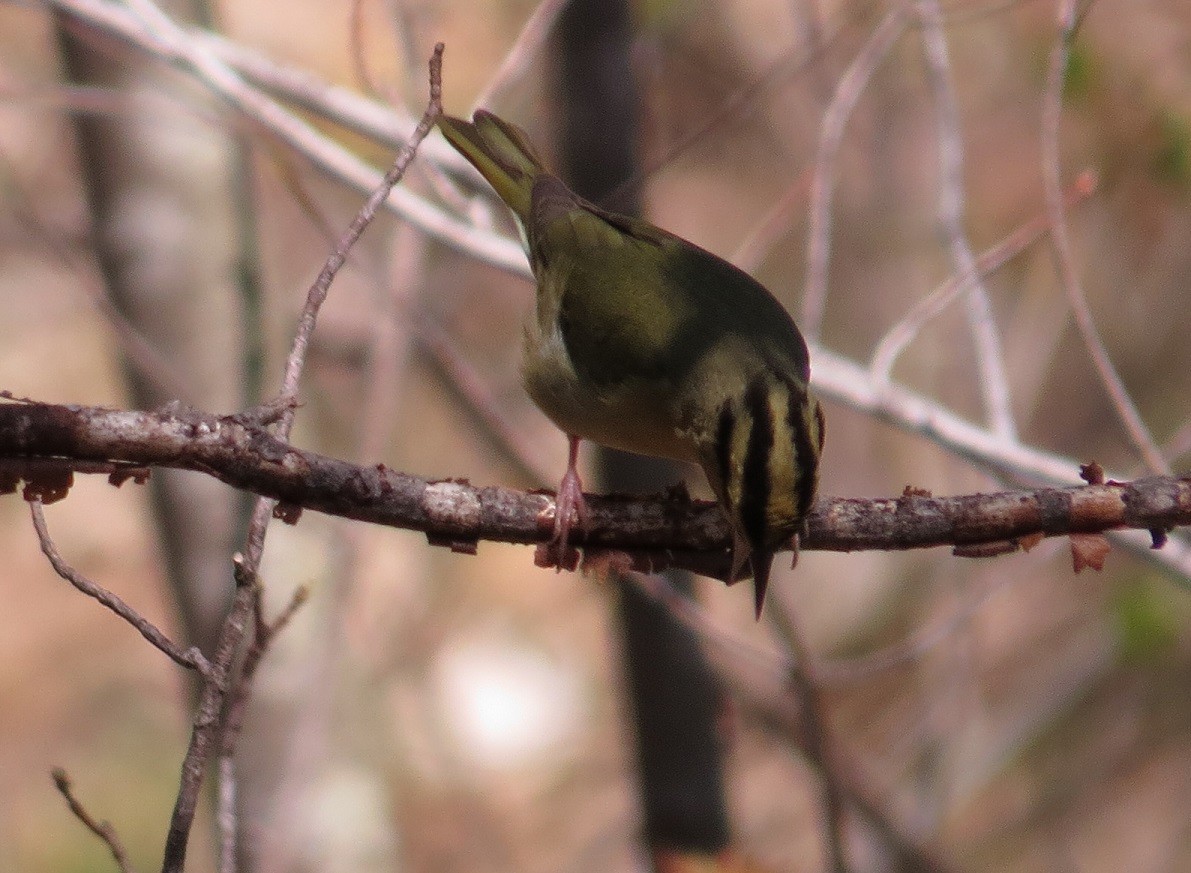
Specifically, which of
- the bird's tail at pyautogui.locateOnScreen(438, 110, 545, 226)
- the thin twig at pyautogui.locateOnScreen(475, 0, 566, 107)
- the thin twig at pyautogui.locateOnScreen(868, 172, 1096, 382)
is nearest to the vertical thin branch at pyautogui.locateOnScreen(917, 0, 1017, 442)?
the thin twig at pyautogui.locateOnScreen(868, 172, 1096, 382)

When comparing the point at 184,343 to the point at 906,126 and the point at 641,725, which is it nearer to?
the point at 641,725

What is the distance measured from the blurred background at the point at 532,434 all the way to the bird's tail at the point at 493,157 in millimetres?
166

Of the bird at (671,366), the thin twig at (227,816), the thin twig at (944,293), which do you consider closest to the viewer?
the thin twig at (227,816)

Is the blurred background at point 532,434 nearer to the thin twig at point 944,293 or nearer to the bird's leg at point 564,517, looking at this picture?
the thin twig at point 944,293

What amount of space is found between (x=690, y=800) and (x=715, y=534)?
2.76 metres

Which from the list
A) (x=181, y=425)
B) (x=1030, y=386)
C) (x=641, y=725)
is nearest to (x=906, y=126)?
(x=1030, y=386)

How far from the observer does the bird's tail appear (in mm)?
4648

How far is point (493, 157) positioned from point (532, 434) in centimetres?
565

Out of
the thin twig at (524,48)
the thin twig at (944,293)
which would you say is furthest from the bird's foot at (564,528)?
the thin twig at (524,48)

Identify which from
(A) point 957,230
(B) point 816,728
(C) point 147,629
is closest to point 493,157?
(A) point 957,230

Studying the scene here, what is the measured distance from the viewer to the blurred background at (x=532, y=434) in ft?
18.1

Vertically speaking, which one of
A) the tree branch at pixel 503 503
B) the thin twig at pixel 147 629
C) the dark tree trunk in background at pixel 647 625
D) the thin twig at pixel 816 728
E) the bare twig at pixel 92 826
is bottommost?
the bare twig at pixel 92 826

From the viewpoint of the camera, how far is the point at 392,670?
25.5 feet

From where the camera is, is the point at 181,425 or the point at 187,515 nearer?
the point at 181,425
